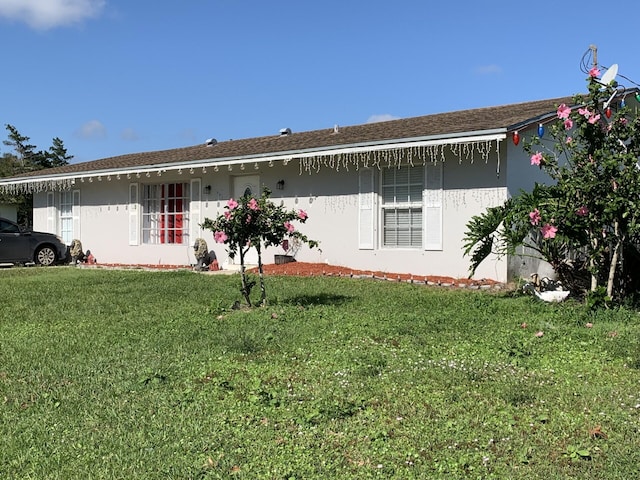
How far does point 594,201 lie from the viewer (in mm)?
6535

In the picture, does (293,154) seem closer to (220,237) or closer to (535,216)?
(220,237)

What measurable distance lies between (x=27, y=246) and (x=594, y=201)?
13.7 metres

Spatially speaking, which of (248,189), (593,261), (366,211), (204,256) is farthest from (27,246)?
(593,261)

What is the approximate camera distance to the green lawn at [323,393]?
9.84 feet

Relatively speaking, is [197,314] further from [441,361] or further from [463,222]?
[463,222]

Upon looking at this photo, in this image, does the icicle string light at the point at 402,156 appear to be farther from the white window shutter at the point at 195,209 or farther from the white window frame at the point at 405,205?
the white window shutter at the point at 195,209

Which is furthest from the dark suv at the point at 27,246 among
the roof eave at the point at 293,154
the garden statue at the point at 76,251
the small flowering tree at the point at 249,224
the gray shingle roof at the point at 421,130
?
the small flowering tree at the point at 249,224

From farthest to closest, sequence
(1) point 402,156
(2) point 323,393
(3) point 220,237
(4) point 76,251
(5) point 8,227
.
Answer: (4) point 76,251 → (5) point 8,227 → (1) point 402,156 → (3) point 220,237 → (2) point 323,393

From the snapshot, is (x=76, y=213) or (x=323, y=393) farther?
(x=76, y=213)

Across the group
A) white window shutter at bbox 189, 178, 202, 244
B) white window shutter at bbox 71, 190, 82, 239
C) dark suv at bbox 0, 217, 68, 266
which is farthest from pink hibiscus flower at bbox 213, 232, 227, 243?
white window shutter at bbox 71, 190, 82, 239

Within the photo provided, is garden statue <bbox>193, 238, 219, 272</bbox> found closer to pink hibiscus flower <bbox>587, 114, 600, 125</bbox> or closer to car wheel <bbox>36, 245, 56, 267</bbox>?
car wheel <bbox>36, 245, 56, 267</bbox>

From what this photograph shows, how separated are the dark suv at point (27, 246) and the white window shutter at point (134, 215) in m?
2.15

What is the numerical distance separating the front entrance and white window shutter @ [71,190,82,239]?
585 cm

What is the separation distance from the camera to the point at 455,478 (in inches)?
109
